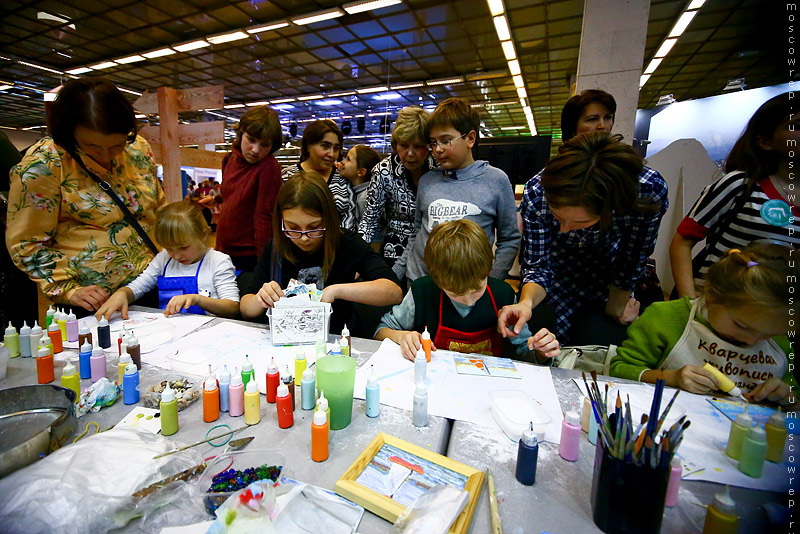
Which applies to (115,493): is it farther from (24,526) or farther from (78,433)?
(78,433)

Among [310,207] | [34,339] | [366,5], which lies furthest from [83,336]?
[366,5]

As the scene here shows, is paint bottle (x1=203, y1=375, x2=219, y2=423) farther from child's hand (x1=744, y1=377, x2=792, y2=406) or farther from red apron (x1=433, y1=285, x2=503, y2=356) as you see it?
child's hand (x1=744, y1=377, x2=792, y2=406)

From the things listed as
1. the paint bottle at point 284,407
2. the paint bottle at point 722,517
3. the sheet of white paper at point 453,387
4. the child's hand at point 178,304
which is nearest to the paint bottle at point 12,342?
the child's hand at point 178,304

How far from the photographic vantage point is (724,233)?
5.02 ft

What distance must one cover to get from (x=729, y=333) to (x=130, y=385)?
1.81m

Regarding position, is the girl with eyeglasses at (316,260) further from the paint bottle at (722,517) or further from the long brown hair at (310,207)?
the paint bottle at (722,517)

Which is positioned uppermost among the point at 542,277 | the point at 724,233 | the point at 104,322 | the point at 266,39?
the point at 266,39

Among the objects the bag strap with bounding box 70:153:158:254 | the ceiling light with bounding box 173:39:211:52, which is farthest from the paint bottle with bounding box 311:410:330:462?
the ceiling light with bounding box 173:39:211:52

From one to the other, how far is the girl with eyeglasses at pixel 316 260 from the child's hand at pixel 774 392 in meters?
1.26

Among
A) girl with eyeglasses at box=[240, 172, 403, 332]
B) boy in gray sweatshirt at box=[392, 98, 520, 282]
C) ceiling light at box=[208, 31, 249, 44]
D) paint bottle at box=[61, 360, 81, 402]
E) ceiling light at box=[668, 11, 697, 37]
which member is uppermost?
ceiling light at box=[668, 11, 697, 37]

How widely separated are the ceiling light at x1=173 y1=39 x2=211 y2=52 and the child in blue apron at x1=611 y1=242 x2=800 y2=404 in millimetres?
8071

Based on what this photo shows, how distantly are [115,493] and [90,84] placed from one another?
168 cm

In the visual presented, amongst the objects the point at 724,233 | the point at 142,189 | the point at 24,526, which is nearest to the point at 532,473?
the point at 24,526

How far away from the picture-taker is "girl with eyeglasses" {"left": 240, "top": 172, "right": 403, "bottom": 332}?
1584mm
